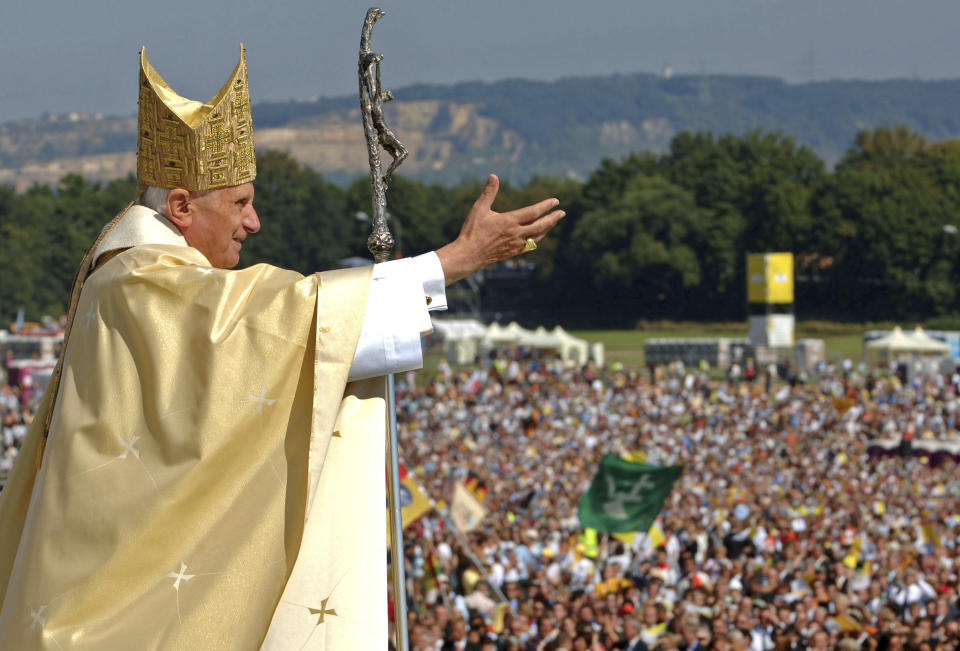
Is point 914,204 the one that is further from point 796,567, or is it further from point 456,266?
point 456,266

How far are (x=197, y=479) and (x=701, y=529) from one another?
11960mm

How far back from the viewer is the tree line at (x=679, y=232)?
7588cm

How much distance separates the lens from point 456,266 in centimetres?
303

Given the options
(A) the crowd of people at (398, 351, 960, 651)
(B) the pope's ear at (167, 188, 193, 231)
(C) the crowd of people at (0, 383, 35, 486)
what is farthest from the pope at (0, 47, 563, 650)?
(C) the crowd of people at (0, 383, 35, 486)

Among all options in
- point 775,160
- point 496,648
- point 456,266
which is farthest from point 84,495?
point 775,160

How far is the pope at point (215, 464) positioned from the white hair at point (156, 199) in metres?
0.22

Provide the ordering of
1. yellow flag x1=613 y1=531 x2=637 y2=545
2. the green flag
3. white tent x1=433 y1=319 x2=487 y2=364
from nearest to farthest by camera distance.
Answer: the green flag → yellow flag x1=613 y1=531 x2=637 y2=545 → white tent x1=433 y1=319 x2=487 y2=364

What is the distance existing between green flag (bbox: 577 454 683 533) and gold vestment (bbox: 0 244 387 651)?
11.3 m

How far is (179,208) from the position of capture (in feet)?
10.4

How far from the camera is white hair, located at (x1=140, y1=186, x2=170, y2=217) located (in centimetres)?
319

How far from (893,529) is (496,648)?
6918 millimetres

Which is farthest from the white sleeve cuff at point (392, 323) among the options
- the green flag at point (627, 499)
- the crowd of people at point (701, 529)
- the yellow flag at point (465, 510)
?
the yellow flag at point (465, 510)

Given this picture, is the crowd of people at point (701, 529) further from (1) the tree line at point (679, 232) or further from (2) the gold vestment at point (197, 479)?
(1) the tree line at point (679, 232)

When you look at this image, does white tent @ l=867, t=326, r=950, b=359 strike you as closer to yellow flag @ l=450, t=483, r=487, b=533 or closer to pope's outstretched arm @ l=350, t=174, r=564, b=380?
yellow flag @ l=450, t=483, r=487, b=533
